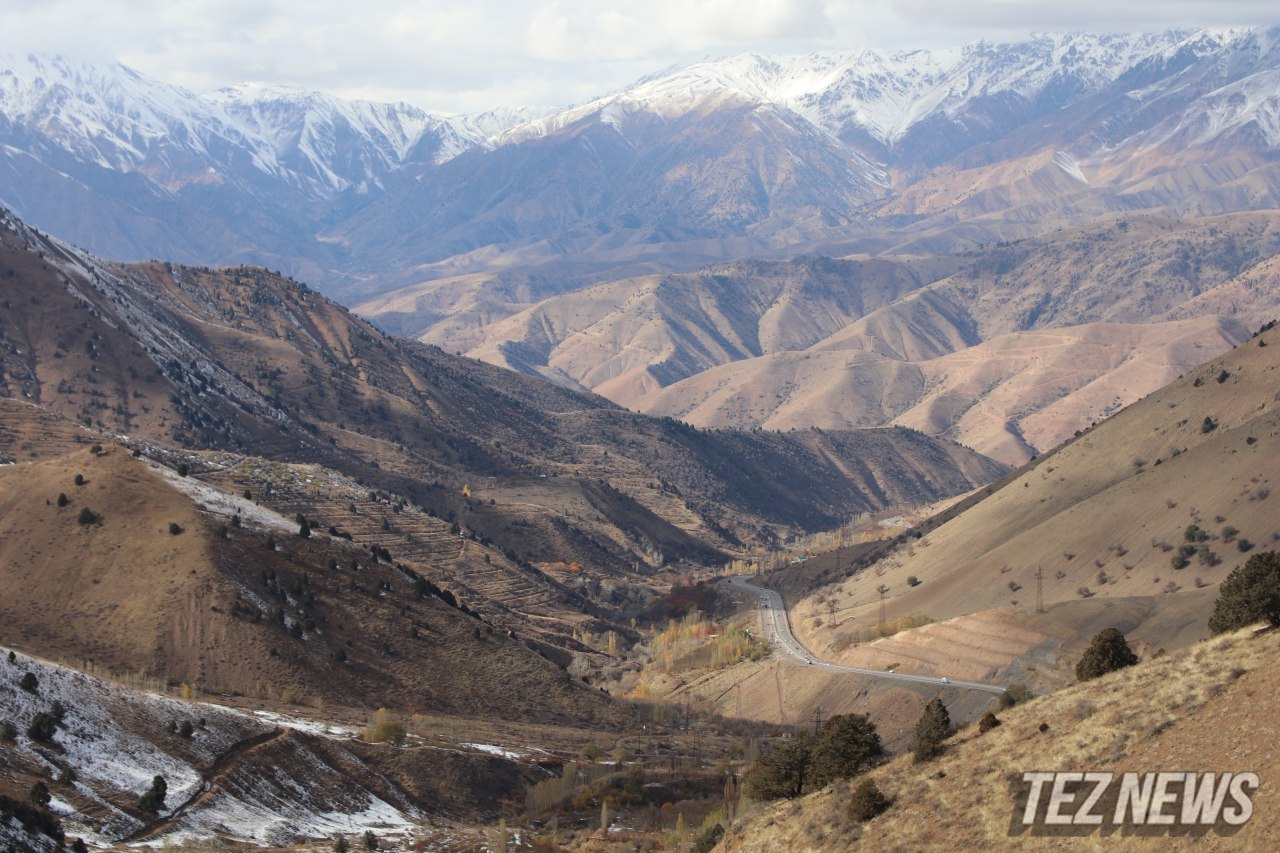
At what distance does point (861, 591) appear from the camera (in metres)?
194

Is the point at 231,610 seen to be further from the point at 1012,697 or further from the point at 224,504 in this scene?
the point at 1012,697

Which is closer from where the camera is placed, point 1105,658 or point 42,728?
point 1105,658

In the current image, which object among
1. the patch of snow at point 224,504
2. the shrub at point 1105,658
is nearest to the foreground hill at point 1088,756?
the shrub at point 1105,658

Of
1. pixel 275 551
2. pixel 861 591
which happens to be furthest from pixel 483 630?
pixel 861 591

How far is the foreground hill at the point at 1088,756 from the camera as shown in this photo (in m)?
49.0

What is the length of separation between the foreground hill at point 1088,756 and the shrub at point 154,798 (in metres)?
34.3

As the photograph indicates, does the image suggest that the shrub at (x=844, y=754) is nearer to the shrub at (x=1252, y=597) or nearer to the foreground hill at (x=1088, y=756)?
the foreground hill at (x=1088, y=756)

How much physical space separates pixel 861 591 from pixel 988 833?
143 meters

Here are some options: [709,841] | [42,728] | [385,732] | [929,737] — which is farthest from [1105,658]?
[42,728]

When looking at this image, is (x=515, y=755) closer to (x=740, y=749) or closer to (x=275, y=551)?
(x=740, y=749)

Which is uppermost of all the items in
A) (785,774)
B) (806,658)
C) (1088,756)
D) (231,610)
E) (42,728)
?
(806,658)

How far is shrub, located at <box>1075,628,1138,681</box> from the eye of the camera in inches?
2783

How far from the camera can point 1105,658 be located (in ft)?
233

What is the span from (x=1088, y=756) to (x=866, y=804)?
9.38 m
